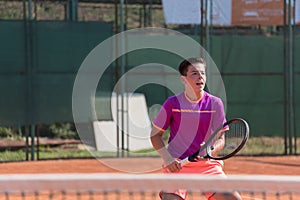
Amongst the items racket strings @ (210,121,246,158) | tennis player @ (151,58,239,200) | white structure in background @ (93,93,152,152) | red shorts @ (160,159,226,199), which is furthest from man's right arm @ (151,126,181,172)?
white structure in background @ (93,93,152,152)

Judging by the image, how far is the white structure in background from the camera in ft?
43.4

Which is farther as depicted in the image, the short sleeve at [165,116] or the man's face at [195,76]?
the short sleeve at [165,116]

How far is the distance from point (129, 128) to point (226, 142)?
7774 millimetres

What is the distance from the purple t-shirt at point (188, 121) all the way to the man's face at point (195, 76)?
16cm

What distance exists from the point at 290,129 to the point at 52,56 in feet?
14.5

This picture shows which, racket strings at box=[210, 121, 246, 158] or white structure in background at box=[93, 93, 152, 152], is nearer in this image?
racket strings at box=[210, 121, 246, 158]

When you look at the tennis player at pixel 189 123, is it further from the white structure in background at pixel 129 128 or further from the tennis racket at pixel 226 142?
the white structure in background at pixel 129 128

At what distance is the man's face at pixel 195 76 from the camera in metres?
5.11

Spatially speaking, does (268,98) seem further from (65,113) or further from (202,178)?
(202,178)

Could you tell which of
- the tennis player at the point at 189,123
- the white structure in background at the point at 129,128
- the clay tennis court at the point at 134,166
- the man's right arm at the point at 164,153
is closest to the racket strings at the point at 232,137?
the tennis player at the point at 189,123

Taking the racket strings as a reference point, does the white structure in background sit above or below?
below

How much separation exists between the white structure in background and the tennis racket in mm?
7634

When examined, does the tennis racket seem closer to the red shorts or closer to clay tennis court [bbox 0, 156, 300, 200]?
the red shorts

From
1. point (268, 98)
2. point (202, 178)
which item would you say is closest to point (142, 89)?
point (268, 98)
